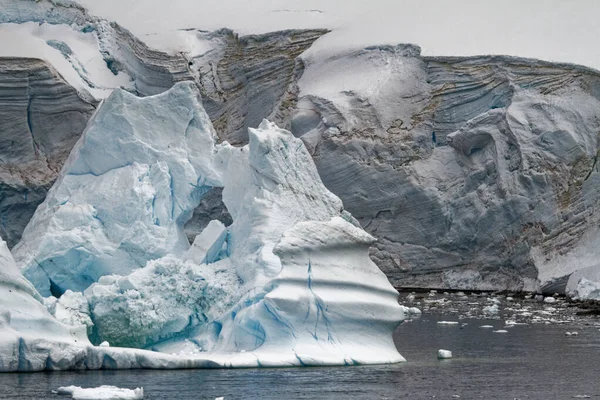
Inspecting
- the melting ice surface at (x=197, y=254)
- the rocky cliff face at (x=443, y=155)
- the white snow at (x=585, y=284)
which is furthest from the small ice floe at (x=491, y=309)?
the melting ice surface at (x=197, y=254)

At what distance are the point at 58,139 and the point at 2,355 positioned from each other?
15.3 m

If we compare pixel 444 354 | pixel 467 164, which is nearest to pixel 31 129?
pixel 467 164

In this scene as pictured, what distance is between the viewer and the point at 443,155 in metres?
24.7

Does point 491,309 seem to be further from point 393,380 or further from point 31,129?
point 31,129

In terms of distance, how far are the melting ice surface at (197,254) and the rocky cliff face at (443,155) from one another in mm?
8873

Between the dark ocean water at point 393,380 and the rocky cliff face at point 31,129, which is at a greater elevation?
the dark ocean water at point 393,380

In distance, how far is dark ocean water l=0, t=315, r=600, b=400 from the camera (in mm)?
10328

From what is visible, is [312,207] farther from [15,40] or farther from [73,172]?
[15,40]

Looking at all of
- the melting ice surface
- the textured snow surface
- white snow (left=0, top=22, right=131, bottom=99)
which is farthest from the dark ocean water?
white snow (left=0, top=22, right=131, bottom=99)

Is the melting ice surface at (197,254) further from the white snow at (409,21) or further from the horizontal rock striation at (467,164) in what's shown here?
the white snow at (409,21)

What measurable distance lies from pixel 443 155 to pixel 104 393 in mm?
15715

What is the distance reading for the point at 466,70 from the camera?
2548cm

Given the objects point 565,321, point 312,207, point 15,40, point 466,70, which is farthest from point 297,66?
point 312,207

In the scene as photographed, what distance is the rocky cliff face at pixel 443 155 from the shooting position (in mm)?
22875
